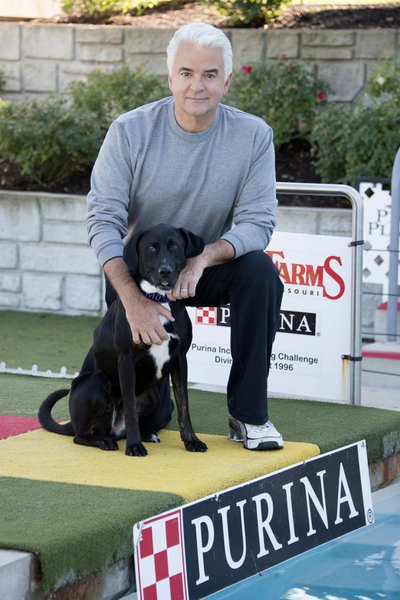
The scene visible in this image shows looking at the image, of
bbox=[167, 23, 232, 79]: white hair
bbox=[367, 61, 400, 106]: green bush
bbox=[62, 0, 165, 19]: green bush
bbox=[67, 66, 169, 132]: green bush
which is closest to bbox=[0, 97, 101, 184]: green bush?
→ bbox=[67, 66, 169, 132]: green bush

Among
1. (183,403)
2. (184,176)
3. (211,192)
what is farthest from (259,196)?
(183,403)

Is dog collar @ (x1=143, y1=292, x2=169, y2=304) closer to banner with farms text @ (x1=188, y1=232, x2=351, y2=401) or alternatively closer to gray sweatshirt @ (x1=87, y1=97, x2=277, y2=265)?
gray sweatshirt @ (x1=87, y1=97, x2=277, y2=265)

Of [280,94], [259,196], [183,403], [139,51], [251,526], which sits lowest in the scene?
[251,526]

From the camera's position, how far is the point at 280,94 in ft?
30.3

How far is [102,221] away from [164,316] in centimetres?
46

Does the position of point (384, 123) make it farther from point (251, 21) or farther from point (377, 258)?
point (251, 21)

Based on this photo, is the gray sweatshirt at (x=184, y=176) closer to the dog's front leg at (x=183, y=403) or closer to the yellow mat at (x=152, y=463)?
the dog's front leg at (x=183, y=403)

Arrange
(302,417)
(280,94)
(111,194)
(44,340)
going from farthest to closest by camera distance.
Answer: (280,94) → (44,340) → (302,417) → (111,194)

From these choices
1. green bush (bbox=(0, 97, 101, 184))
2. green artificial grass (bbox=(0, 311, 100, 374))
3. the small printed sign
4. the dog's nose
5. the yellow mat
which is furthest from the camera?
green bush (bbox=(0, 97, 101, 184))

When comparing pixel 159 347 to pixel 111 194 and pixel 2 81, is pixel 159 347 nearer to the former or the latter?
pixel 111 194

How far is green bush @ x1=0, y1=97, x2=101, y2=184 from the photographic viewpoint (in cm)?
898

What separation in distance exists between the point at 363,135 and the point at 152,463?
4797 millimetres

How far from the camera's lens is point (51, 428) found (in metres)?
4.54

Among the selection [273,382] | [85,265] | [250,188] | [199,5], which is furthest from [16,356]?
[199,5]
